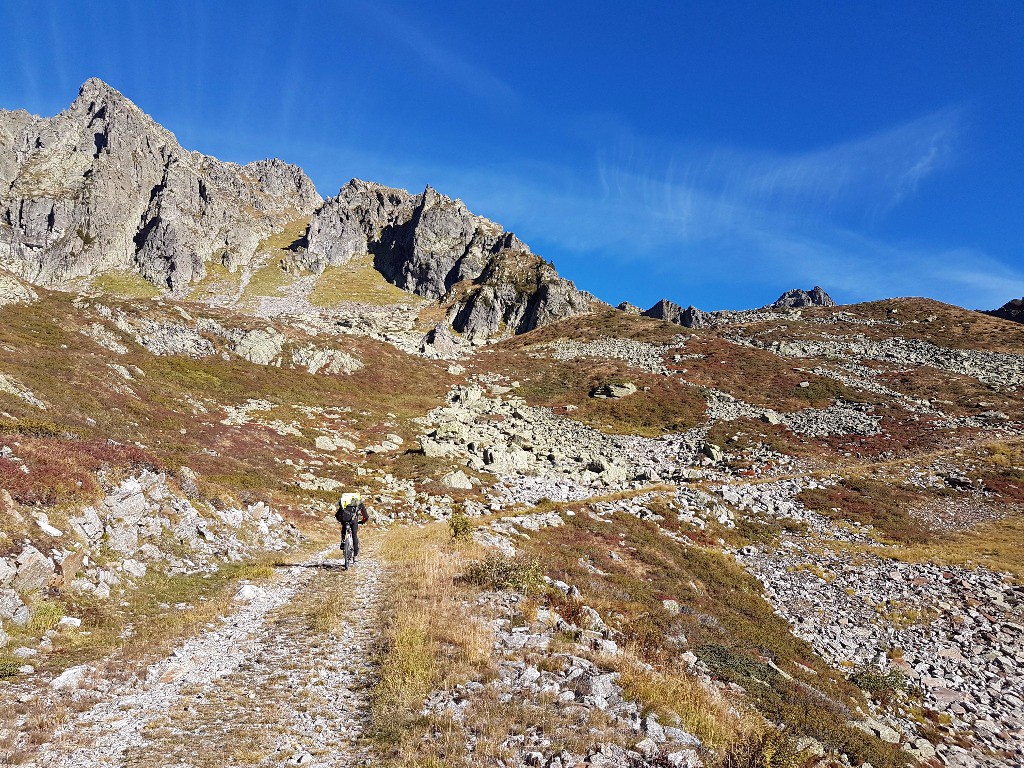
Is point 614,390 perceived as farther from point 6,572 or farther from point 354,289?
point 354,289

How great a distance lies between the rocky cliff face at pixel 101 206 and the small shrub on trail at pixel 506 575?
192583mm

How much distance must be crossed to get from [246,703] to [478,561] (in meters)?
8.68

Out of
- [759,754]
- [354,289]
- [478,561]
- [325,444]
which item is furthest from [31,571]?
[354,289]

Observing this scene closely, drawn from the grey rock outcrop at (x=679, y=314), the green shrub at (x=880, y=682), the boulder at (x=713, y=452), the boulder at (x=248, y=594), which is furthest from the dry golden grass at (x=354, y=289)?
the green shrub at (x=880, y=682)

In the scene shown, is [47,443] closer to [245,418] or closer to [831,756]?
[831,756]

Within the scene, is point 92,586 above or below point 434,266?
below

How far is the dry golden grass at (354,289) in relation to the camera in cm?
16775

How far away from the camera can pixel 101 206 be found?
170 metres

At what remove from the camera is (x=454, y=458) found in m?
40.3

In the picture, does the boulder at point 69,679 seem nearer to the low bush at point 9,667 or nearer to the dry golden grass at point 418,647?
the low bush at point 9,667

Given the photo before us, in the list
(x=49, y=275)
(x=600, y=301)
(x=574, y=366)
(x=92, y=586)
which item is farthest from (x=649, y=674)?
(x=49, y=275)

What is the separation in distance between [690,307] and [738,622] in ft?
541

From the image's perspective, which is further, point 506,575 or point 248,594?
point 506,575

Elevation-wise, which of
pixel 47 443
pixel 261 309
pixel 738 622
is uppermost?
pixel 261 309
